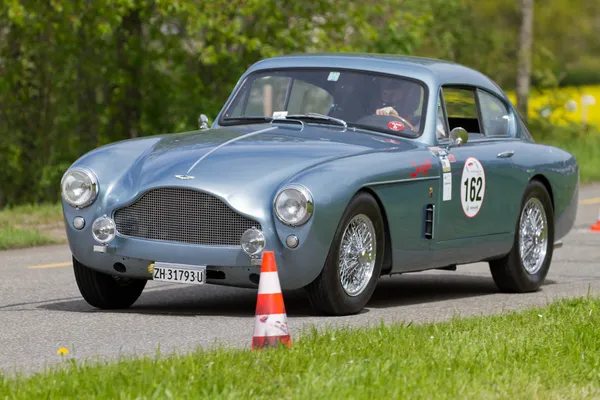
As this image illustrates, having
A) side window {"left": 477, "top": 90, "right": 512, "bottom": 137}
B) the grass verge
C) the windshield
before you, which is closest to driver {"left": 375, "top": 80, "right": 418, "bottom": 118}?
the windshield

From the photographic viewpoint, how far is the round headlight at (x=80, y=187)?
8.66m

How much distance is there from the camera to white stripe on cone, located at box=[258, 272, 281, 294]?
6984mm

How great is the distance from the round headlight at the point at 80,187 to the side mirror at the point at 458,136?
8.60 feet

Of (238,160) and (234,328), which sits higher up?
(238,160)

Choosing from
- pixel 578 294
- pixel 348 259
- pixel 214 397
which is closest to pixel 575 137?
pixel 578 294

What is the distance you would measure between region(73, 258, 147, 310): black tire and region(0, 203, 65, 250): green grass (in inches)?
187

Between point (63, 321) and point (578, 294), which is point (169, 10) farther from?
point (63, 321)

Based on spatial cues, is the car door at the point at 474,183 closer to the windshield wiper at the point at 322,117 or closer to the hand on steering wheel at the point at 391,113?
the hand on steering wheel at the point at 391,113

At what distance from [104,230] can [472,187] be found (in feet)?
9.16

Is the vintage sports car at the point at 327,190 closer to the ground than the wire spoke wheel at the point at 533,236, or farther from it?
farther from it

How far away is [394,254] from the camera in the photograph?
9078 mm

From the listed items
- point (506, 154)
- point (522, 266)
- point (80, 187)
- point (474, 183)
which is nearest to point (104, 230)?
point (80, 187)

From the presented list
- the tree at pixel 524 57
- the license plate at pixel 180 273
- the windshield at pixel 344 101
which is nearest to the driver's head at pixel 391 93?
the windshield at pixel 344 101

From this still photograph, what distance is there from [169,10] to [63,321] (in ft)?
42.4
